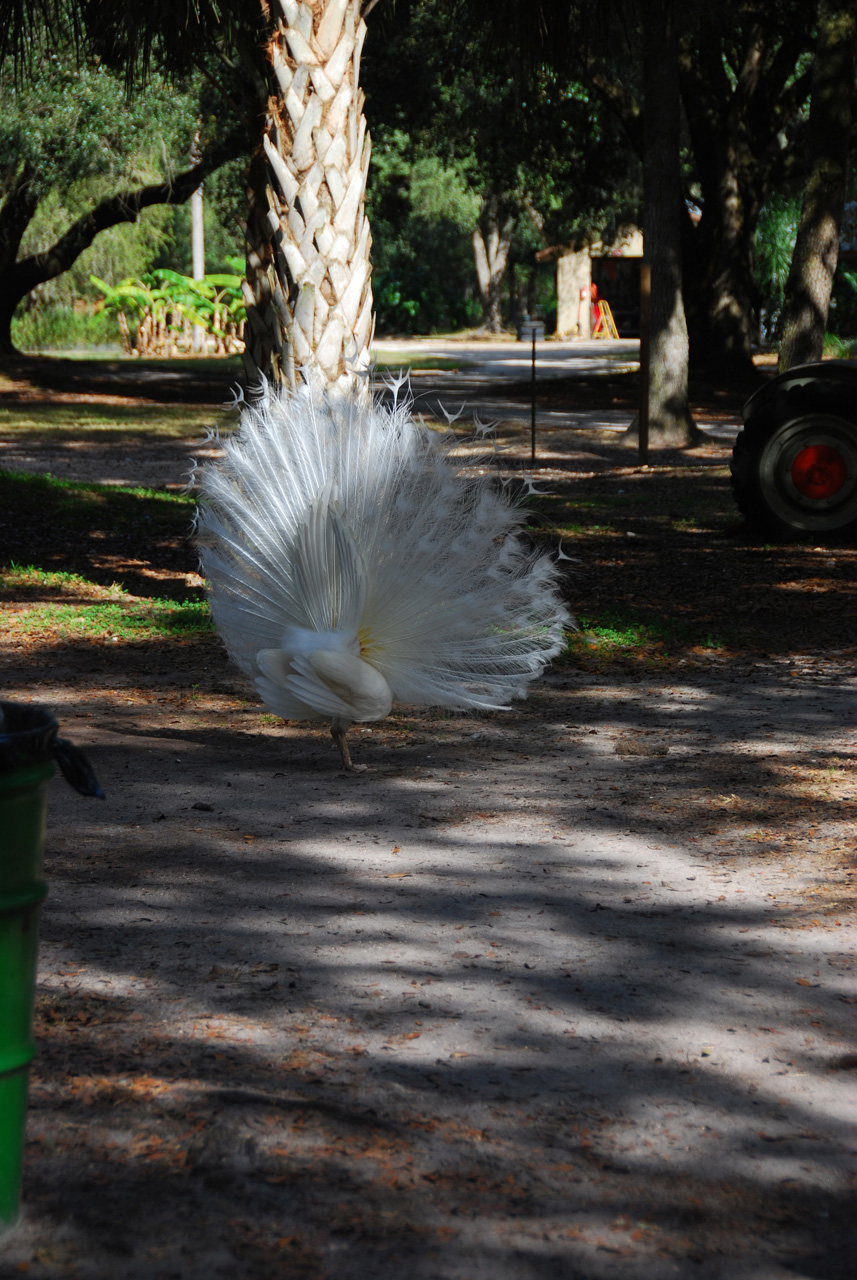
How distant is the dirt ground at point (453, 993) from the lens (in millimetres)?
2498

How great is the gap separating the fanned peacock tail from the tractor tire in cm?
485

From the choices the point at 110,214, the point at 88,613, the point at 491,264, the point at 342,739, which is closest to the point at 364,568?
the point at 342,739

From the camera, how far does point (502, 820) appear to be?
4.84 m

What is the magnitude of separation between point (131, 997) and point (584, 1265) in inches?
56.1

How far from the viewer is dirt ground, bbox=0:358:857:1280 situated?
250cm

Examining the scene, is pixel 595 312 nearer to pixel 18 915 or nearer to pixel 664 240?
pixel 664 240

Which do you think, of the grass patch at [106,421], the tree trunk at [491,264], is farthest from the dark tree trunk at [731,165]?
the tree trunk at [491,264]

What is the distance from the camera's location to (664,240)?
16.0 m

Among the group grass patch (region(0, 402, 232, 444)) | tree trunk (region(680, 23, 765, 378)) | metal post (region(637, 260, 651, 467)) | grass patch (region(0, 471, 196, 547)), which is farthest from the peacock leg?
tree trunk (region(680, 23, 765, 378))

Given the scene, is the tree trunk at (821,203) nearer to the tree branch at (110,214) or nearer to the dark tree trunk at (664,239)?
the dark tree trunk at (664,239)

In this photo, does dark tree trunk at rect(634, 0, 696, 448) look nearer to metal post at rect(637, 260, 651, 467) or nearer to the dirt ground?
metal post at rect(637, 260, 651, 467)

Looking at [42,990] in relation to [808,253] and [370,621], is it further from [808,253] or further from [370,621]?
[808,253]

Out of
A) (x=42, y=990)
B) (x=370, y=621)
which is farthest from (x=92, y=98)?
(x=42, y=990)

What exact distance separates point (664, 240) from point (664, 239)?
0.01m
